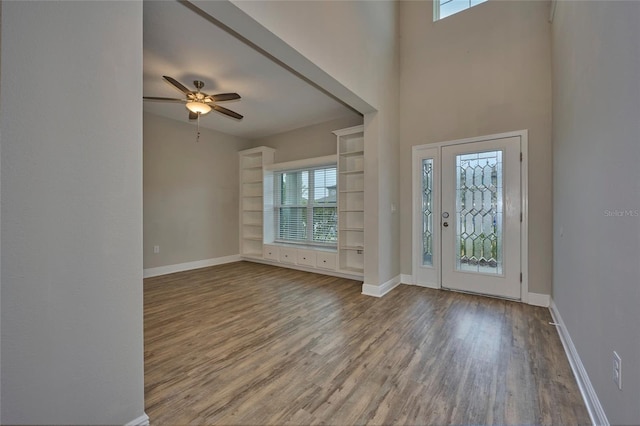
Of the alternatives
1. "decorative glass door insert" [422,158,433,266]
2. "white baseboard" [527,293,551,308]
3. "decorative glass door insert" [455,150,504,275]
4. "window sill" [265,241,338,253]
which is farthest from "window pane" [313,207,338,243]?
"white baseboard" [527,293,551,308]

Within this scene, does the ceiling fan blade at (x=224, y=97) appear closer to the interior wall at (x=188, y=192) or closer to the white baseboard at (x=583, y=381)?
the interior wall at (x=188, y=192)

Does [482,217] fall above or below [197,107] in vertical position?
below

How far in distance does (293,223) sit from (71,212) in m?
4.48

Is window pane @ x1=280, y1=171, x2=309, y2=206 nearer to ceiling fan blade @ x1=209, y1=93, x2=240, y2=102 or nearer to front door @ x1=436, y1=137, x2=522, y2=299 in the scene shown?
ceiling fan blade @ x1=209, y1=93, x2=240, y2=102

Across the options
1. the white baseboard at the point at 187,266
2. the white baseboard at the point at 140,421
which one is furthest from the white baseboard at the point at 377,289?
the white baseboard at the point at 187,266

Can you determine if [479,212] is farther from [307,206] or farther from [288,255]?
[288,255]

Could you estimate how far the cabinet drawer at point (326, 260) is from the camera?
4.49m

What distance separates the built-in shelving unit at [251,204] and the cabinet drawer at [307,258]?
1.25 meters

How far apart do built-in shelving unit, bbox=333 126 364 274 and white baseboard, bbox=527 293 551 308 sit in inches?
86.4

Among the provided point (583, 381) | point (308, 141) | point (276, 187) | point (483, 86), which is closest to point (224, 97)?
point (308, 141)

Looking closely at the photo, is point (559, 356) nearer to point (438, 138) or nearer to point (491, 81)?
point (438, 138)

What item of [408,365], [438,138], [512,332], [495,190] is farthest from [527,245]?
[408,365]

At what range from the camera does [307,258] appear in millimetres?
4820

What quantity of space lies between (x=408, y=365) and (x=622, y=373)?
111 centimetres
